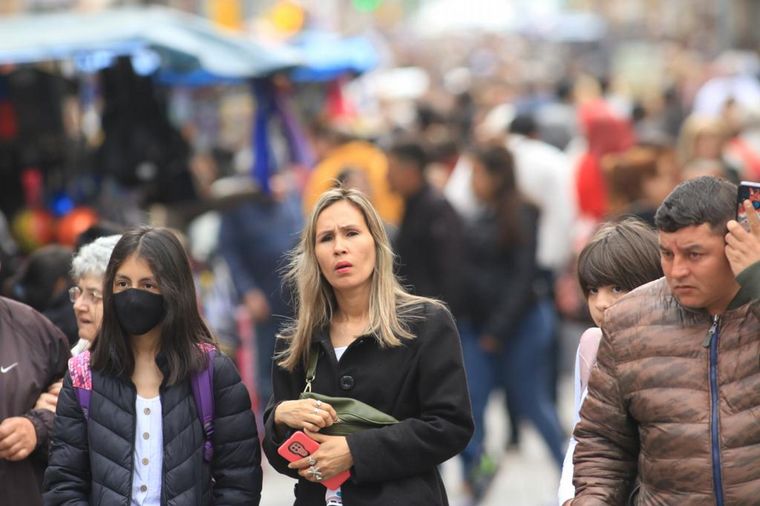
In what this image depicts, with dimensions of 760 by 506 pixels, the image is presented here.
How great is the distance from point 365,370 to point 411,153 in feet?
15.5

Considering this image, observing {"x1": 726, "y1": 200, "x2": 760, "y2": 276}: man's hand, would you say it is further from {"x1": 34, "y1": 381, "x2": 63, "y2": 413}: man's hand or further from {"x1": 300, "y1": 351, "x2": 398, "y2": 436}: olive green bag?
{"x1": 34, "y1": 381, "x2": 63, "y2": 413}: man's hand

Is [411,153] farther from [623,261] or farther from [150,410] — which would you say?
[150,410]

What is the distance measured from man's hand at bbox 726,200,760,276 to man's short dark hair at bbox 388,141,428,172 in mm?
5475

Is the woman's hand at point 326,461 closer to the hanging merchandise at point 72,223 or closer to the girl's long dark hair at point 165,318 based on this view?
the girl's long dark hair at point 165,318

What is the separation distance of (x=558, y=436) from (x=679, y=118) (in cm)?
1145

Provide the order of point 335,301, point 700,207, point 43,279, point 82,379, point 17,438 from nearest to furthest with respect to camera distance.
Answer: point 700,207 < point 82,379 < point 335,301 < point 17,438 < point 43,279

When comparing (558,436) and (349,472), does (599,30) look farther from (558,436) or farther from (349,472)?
(349,472)

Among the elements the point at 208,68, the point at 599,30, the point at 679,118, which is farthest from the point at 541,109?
the point at 599,30

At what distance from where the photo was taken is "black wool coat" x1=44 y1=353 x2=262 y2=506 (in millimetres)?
4785

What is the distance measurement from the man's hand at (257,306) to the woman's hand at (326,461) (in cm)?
570

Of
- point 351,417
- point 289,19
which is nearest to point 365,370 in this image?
point 351,417

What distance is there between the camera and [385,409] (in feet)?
15.9

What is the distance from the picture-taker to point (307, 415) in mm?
4703

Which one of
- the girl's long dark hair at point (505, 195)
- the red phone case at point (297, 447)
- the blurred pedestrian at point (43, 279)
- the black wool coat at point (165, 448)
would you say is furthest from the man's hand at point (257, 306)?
the red phone case at point (297, 447)
